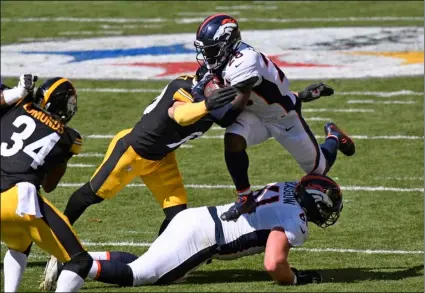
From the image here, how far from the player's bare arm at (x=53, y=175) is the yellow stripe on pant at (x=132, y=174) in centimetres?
40

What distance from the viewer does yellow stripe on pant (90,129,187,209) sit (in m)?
7.11

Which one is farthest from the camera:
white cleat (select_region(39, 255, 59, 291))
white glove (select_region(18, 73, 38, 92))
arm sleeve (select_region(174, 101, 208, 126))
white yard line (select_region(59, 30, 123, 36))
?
white yard line (select_region(59, 30, 123, 36))

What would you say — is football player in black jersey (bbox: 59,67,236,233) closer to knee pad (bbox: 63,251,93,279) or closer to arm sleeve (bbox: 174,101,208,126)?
arm sleeve (bbox: 174,101,208,126)

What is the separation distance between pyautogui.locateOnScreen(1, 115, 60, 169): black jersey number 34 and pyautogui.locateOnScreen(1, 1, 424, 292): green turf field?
0.95 meters

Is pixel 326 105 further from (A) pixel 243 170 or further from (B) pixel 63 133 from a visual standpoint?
(B) pixel 63 133

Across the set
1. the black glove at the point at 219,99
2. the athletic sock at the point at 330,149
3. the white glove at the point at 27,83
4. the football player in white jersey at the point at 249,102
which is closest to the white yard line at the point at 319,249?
the football player in white jersey at the point at 249,102

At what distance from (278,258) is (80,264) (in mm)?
1199

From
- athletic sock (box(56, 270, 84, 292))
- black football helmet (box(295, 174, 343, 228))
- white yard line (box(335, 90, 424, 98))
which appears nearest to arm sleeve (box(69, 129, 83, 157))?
athletic sock (box(56, 270, 84, 292))

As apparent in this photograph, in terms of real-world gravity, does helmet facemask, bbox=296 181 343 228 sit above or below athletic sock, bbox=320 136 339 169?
A: above

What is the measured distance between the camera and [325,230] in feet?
26.7

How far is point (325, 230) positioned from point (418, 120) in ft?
12.7

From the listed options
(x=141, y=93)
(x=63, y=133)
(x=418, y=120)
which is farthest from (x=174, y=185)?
(x=141, y=93)

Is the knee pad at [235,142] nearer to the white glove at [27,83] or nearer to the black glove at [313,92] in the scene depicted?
the black glove at [313,92]

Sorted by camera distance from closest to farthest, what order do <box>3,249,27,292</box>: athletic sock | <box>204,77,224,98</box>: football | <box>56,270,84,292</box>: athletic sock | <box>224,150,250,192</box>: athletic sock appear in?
1. <box>56,270,84,292</box>: athletic sock
2. <box>3,249,27,292</box>: athletic sock
3. <box>204,77,224,98</box>: football
4. <box>224,150,250,192</box>: athletic sock
